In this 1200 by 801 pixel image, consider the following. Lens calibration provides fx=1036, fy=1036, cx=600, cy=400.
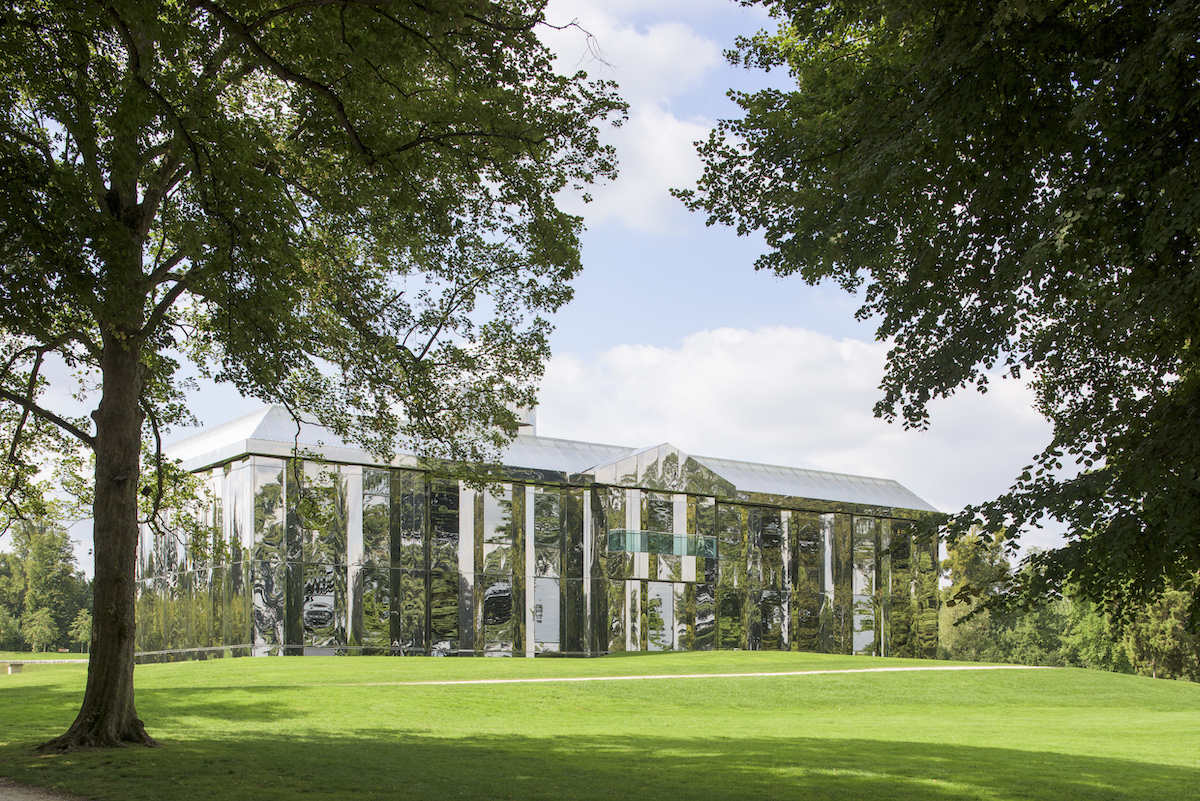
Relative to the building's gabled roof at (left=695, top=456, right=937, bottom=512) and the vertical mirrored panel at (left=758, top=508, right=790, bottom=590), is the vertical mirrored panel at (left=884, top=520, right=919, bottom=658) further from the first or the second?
the vertical mirrored panel at (left=758, top=508, right=790, bottom=590)

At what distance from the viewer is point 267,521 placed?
2933 cm

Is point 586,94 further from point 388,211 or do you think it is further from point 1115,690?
point 1115,690

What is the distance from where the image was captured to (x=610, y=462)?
35.6 metres

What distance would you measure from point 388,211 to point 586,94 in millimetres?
3155

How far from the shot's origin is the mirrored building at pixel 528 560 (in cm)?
2953

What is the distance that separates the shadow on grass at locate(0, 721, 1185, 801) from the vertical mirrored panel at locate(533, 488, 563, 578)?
16.7 metres

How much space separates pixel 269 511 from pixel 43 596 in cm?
4803

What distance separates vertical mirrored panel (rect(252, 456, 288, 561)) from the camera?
29.2 m

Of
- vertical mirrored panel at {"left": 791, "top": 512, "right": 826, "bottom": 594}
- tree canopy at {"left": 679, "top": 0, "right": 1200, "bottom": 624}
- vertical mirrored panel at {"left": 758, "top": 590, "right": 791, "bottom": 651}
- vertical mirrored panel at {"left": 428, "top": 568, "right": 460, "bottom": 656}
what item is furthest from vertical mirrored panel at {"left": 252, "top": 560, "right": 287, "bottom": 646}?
tree canopy at {"left": 679, "top": 0, "right": 1200, "bottom": 624}

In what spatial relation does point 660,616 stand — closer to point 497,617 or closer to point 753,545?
point 753,545

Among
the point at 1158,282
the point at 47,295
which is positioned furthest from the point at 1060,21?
the point at 47,295

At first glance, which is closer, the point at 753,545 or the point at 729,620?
the point at 729,620

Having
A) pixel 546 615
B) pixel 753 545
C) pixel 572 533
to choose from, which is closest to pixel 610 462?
pixel 572 533

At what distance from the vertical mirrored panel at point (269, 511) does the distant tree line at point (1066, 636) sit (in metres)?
23.0
